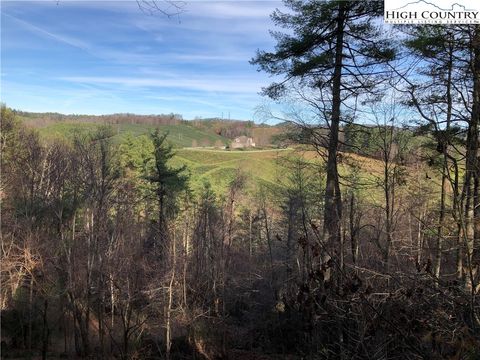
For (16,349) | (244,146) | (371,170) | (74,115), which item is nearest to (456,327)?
(371,170)

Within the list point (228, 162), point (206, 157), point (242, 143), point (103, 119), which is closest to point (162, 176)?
point (103, 119)

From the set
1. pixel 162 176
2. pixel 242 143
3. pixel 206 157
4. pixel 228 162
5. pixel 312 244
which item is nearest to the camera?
pixel 312 244

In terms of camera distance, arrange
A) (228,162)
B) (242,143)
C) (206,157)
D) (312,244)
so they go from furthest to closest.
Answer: (242,143) < (206,157) < (228,162) < (312,244)

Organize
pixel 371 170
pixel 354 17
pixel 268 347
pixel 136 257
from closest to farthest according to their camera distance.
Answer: pixel 354 17 → pixel 371 170 → pixel 268 347 → pixel 136 257

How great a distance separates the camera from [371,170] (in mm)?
15312

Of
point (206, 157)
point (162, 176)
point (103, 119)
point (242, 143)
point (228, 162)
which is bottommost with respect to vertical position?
point (162, 176)

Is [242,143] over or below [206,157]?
over

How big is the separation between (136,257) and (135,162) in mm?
12754

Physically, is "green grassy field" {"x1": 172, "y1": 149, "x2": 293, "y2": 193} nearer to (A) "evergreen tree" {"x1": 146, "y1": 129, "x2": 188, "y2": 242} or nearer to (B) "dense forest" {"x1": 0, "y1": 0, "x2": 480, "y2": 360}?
(A) "evergreen tree" {"x1": 146, "y1": 129, "x2": 188, "y2": 242}

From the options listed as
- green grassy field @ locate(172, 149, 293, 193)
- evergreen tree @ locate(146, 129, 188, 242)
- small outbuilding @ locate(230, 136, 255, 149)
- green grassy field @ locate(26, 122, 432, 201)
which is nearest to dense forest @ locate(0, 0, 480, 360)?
evergreen tree @ locate(146, 129, 188, 242)

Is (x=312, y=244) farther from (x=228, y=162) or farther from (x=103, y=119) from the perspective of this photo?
(x=228, y=162)

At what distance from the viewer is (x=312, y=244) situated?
180 inches

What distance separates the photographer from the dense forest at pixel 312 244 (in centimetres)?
330

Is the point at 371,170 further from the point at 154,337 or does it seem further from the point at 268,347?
the point at 154,337
